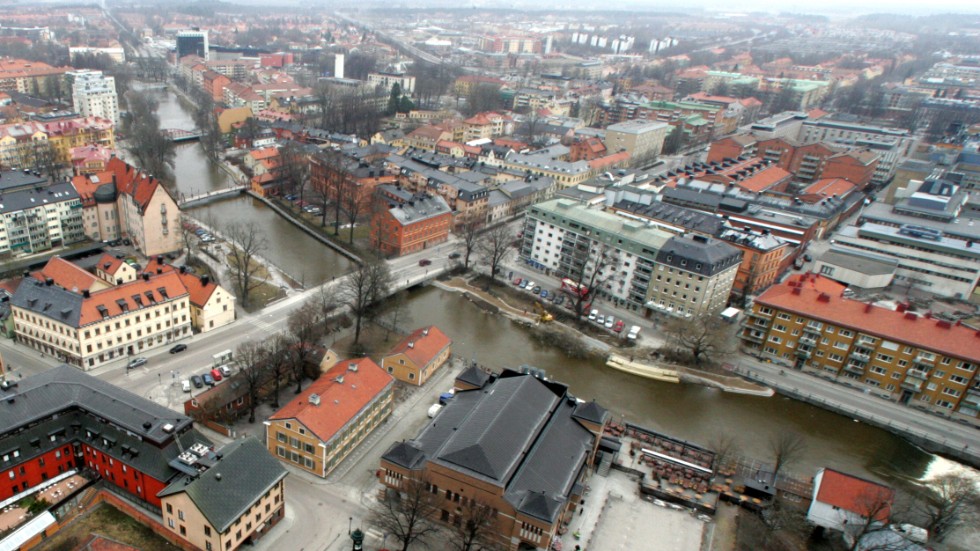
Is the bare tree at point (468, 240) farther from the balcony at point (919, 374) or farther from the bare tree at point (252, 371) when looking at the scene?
the balcony at point (919, 374)

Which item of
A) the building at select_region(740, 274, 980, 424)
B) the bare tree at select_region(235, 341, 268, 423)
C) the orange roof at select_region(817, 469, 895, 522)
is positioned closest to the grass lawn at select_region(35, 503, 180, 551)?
the bare tree at select_region(235, 341, 268, 423)

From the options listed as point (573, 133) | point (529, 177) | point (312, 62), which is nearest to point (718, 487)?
point (529, 177)

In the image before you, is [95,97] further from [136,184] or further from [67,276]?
[67,276]

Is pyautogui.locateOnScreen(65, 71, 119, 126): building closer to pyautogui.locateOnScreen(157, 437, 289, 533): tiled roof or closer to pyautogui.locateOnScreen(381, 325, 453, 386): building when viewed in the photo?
pyautogui.locateOnScreen(381, 325, 453, 386): building

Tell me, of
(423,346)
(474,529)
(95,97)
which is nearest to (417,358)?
(423,346)

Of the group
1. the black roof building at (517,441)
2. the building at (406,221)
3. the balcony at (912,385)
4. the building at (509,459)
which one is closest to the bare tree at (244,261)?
the building at (406,221)
